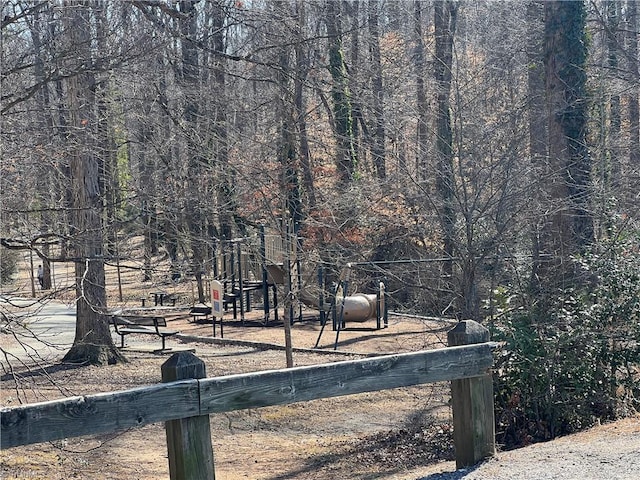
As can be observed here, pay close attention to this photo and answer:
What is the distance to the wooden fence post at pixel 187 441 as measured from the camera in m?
4.40

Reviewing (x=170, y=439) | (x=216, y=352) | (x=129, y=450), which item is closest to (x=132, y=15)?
(x=129, y=450)

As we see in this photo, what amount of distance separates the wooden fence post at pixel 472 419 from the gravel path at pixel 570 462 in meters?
0.10

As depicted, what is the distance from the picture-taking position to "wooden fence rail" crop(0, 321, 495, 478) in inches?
158

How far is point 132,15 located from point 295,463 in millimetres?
5305

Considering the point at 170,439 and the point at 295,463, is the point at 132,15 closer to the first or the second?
the point at 295,463

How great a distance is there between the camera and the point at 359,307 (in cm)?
→ 2039

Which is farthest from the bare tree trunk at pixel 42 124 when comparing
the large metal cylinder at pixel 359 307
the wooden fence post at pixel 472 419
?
the large metal cylinder at pixel 359 307

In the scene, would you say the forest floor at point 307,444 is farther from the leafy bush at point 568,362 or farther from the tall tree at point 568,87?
the tall tree at point 568,87

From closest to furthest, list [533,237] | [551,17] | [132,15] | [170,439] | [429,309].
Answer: [170,439] → [132,15] → [533,237] → [429,309] → [551,17]

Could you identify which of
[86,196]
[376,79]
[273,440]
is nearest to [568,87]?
[273,440]

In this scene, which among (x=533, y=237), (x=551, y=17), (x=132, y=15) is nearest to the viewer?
(x=132, y=15)

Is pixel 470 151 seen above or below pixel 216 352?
above

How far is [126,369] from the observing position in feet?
50.2

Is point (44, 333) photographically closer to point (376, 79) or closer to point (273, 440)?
point (273, 440)
